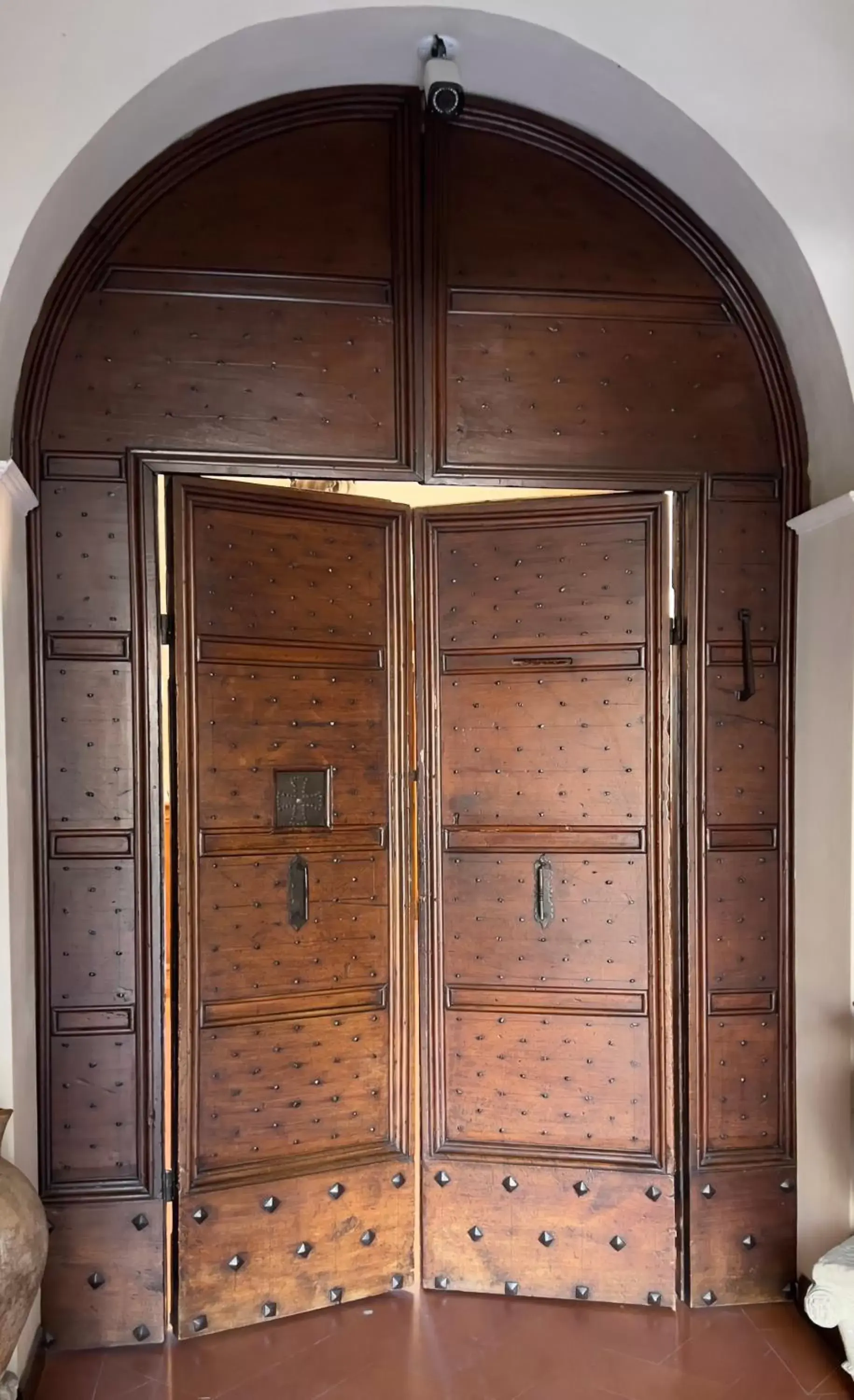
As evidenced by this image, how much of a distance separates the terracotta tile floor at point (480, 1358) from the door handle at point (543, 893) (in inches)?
39.8

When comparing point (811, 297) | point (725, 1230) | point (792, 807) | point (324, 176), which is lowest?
point (725, 1230)

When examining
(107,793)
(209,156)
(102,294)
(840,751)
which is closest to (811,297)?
(840,751)

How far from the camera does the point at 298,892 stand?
2.58m

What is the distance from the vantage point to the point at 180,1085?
8.15 ft

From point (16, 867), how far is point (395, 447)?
55.0 inches

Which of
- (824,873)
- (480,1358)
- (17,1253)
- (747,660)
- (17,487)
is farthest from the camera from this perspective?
(747,660)

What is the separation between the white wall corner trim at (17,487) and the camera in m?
2.12

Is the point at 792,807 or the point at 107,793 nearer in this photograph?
the point at 107,793

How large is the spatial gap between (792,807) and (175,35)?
2379mm

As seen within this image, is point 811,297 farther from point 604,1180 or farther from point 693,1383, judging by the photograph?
point 693,1383

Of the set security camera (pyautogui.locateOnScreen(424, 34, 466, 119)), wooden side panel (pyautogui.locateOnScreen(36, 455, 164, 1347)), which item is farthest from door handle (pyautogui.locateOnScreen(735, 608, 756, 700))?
wooden side panel (pyautogui.locateOnScreen(36, 455, 164, 1347))

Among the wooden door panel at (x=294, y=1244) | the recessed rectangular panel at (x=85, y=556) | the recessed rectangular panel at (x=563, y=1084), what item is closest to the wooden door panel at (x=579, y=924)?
the recessed rectangular panel at (x=563, y=1084)

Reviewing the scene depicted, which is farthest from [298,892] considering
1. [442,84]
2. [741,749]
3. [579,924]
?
[442,84]

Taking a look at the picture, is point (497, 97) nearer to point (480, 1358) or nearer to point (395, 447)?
point (395, 447)
